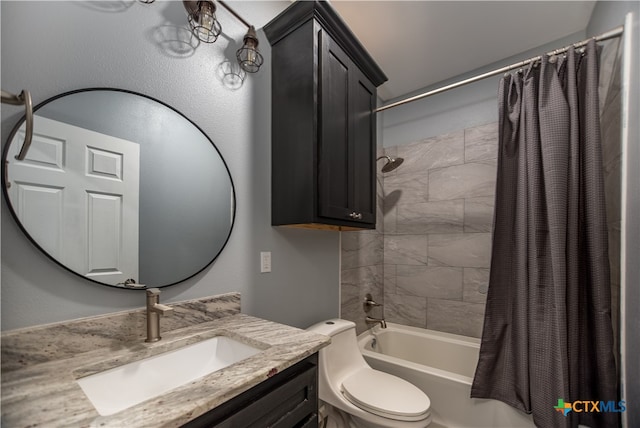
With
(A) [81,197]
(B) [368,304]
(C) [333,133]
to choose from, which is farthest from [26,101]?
(B) [368,304]

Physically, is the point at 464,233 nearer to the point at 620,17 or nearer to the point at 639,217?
the point at 639,217

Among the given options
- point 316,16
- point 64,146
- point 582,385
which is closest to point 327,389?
point 582,385

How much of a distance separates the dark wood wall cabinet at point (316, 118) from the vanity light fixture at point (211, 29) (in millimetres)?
201

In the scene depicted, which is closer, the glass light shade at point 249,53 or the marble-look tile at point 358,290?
the glass light shade at point 249,53

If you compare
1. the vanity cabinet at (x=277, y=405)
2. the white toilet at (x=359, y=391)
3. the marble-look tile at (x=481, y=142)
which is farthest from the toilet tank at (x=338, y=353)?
the marble-look tile at (x=481, y=142)

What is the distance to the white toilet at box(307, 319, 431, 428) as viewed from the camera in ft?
4.06

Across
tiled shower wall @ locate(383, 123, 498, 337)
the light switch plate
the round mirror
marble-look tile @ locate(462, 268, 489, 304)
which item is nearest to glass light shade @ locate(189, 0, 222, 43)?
the round mirror

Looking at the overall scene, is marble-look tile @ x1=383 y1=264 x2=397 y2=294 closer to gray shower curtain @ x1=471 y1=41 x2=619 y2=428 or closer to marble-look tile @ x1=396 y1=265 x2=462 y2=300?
marble-look tile @ x1=396 y1=265 x2=462 y2=300

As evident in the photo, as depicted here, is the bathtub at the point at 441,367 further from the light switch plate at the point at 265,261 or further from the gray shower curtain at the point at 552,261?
Result: the light switch plate at the point at 265,261

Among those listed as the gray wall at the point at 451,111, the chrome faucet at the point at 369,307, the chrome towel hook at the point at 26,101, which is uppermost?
the gray wall at the point at 451,111

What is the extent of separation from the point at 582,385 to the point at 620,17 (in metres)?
1.78

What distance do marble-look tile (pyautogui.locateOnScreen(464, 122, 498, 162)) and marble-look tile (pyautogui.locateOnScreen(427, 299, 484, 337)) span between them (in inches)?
46.6

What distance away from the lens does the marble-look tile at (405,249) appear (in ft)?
7.68

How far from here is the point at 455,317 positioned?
2141 mm
